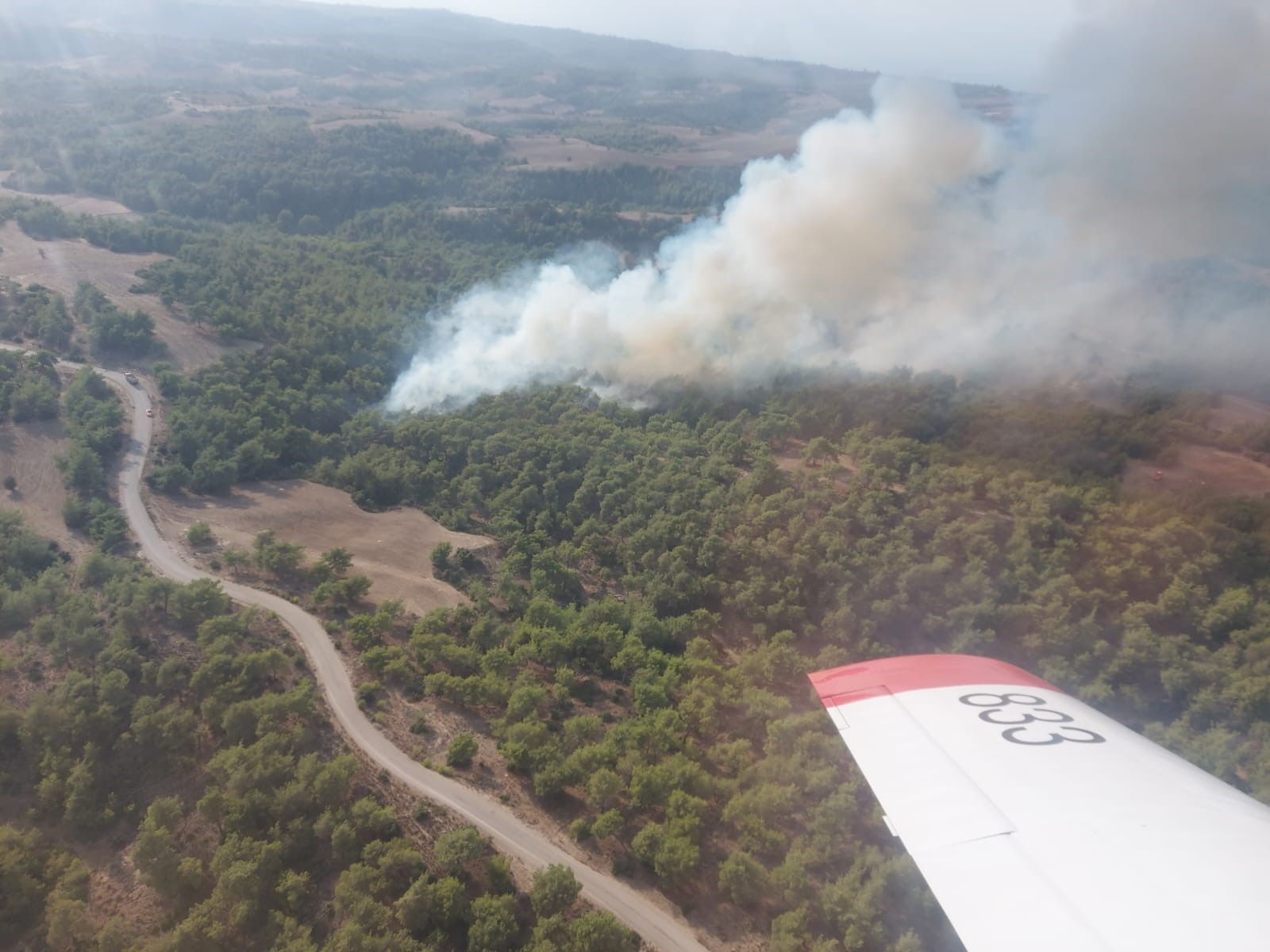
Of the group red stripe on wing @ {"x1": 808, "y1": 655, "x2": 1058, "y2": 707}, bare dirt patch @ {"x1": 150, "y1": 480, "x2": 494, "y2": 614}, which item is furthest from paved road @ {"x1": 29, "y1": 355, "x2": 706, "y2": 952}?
red stripe on wing @ {"x1": 808, "y1": 655, "x2": 1058, "y2": 707}

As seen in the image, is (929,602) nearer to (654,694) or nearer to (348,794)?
(654,694)

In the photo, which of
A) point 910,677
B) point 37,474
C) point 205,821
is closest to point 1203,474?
point 910,677

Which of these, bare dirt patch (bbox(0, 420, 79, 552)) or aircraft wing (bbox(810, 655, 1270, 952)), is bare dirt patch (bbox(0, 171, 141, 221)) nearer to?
bare dirt patch (bbox(0, 420, 79, 552))

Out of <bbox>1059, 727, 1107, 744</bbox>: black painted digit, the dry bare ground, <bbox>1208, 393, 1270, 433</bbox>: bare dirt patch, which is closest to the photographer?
<bbox>1059, 727, 1107, 744</bbox>: black painted digit

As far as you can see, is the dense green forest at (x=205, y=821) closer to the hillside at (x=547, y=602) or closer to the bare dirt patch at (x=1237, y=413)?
the hillside at (x=547, y=602)

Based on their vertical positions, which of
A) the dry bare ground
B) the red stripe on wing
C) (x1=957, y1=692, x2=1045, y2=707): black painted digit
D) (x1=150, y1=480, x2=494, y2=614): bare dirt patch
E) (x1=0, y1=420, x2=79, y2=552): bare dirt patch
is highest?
(x1=957, y1=692, x2=1045, y2=707): black painted digit
